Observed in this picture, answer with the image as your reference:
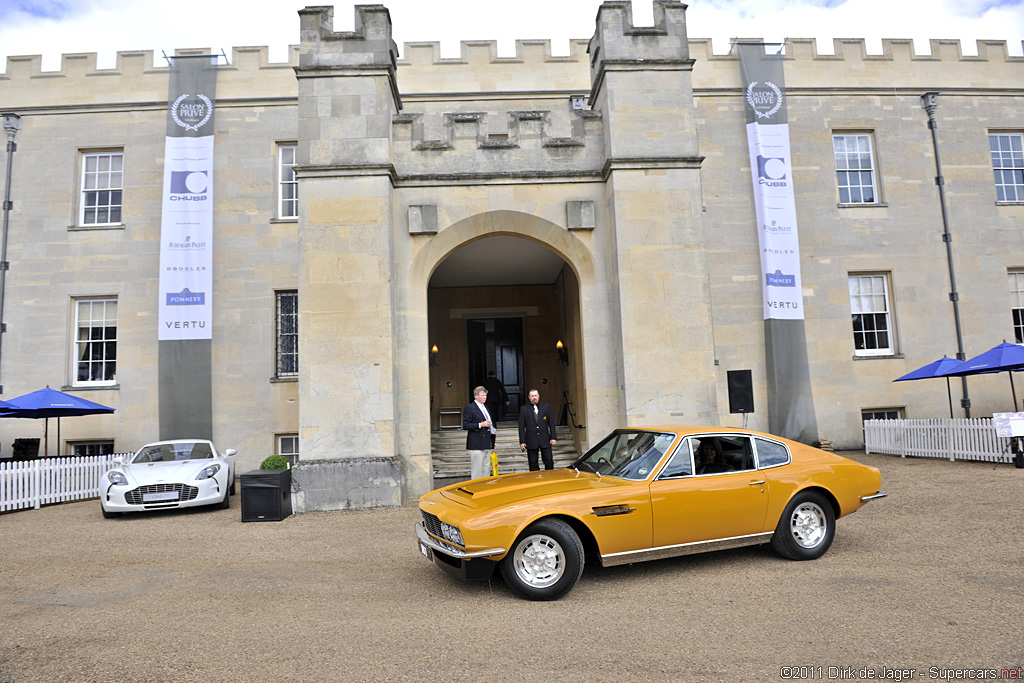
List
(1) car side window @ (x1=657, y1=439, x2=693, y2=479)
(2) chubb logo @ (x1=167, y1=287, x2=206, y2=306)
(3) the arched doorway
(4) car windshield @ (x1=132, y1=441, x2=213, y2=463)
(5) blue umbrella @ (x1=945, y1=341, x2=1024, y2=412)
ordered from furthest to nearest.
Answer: (3) the arched doorway
(2) chubb logo @ (x1=167, y1=287, x2=206, y2=306)
(5) blue umbrella @ (x1=945, y1=341, x2=1024, y2=412)
(4) car windshield @ (x1=132, y1=441, x2=213, y2=463)
(1) car side window @ (x1=657, y1=439, x2=693, y2=479)

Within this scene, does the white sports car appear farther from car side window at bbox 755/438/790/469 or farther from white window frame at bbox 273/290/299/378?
car side window at bbox 755/438/790/469

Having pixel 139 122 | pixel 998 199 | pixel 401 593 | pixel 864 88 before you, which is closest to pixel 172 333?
pixel 139 122

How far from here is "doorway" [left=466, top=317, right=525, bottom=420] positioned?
18359 mm

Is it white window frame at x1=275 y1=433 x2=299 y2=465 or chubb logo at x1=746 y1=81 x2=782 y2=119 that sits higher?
chubb logo at x1=746 y1=81 x2=782 y2=119

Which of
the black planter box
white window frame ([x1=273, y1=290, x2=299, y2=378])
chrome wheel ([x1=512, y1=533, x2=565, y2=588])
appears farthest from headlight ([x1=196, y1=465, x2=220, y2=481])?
chrome wheel ([x1=512, y1=533, x2=565, y2=588])

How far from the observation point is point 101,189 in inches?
637

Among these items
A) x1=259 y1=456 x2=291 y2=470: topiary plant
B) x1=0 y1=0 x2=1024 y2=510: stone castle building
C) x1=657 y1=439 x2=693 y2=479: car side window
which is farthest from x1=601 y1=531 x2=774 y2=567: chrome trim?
x1=0 y1=0 x2=1024 y2=510: stone castle building

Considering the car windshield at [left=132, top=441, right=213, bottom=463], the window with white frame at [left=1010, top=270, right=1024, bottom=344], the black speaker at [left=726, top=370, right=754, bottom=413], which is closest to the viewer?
the black speaker at [left=726, top=370, right=754, bottom=413]

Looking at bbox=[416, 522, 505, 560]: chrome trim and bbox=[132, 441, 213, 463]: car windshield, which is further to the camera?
bbox=[132, 441, 213, 463]: car windshield

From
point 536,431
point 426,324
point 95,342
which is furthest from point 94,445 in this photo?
point 536,431

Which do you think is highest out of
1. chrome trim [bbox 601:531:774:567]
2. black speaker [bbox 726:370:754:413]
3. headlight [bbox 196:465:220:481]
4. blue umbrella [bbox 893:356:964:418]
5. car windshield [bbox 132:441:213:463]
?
blue umbrella [bbox 893:356:964:418]

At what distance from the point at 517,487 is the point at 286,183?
42.6 feet

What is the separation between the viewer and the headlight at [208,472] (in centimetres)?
1020

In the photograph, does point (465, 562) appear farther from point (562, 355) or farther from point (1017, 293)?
point (1017, 293)
